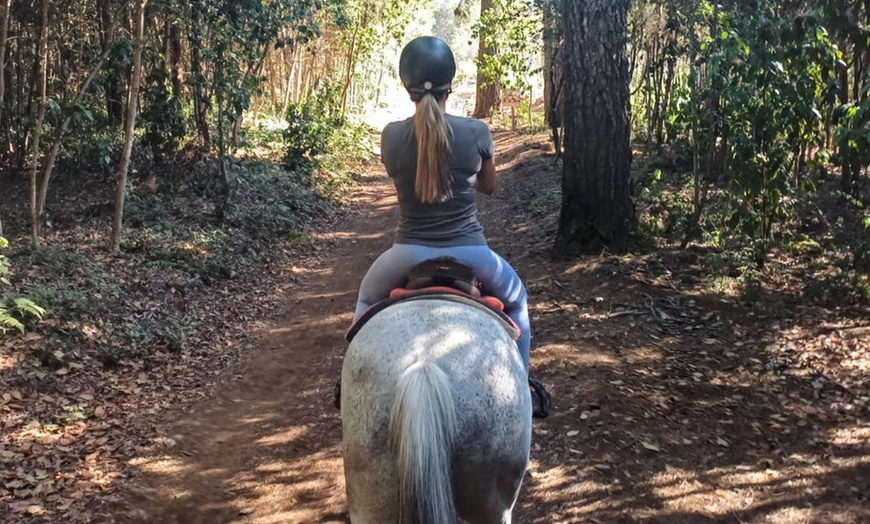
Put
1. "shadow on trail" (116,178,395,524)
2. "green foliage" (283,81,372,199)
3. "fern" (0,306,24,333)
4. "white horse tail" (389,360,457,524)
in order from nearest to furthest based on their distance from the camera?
"white horse tail" (389,360,457,524)
"shadow on trail" (116,178,395,524)
"fern" (0,306,24,333)
"green foliage" (283,81,372,199)

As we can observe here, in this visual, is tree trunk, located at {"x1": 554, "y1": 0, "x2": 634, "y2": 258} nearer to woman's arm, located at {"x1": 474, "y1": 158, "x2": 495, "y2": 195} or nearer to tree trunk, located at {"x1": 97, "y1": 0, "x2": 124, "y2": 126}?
woman's arm, located at {"x1": 474, "y1": 158, "x2": 495, "y2": 195}

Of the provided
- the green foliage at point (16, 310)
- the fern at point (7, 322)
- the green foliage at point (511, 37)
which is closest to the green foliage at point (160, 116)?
the green foliage at point (16, 310)

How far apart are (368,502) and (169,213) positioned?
9131 mm

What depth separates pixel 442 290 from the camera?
9.71 feet

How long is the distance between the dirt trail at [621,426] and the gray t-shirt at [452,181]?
1.98m

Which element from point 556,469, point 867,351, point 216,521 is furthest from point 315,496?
point 867,351

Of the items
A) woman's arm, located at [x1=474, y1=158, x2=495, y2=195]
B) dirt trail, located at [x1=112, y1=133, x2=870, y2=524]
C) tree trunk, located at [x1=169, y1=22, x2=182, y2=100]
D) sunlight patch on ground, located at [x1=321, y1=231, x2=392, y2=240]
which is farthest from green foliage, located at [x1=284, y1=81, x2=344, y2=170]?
woman's arm, located at [x1=474, y1=158, x2=495, y2=195]

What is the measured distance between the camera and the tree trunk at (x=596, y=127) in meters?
8.01

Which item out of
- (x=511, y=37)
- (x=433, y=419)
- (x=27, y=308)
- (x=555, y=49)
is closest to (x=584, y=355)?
(x=433, y=419)

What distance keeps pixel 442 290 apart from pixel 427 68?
3.43ft

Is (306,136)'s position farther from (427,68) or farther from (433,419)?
(433,419)

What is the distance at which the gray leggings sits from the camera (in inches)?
129

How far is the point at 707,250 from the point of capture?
825 centimetres

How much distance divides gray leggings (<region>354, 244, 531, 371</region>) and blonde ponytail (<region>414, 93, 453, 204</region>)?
0.27 metres
